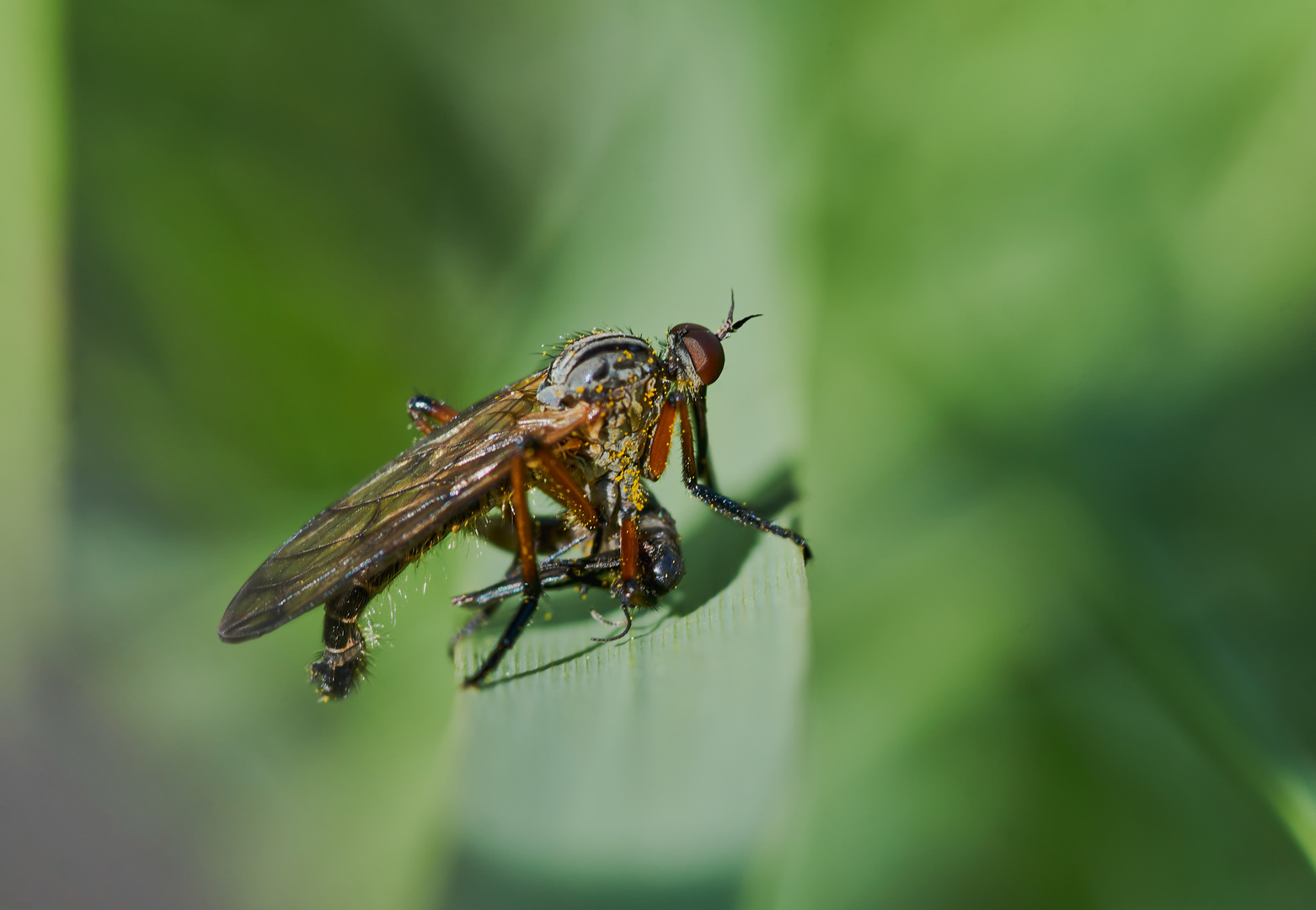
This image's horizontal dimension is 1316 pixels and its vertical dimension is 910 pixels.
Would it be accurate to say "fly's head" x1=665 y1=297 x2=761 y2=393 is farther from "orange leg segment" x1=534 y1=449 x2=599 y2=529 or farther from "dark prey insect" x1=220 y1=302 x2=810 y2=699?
"orange leg segment" x1=534 y1=449 x2=599 y2=529

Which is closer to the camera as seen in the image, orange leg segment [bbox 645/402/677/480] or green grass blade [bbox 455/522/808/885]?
green grass blade [bbox 455/522/808/885]

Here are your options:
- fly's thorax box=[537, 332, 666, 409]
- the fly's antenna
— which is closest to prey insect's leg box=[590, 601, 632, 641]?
fly's thorax box=[537, 332, 666, 409]

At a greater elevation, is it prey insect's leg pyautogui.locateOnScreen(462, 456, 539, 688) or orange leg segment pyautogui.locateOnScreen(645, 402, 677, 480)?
orange leg segment pyautogui.locateOnScreen(645, 402, 677, 480)

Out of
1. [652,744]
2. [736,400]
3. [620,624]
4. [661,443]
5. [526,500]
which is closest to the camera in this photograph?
[652,744]

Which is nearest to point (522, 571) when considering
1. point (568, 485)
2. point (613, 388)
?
point (568, 485)

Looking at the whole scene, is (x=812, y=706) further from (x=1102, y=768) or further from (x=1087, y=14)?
(x=1087, y=14)

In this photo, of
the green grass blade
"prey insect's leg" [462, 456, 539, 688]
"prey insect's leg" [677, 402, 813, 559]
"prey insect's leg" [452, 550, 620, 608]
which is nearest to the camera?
the green grass blade

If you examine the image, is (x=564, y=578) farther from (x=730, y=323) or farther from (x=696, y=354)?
(x=730, y=323)
